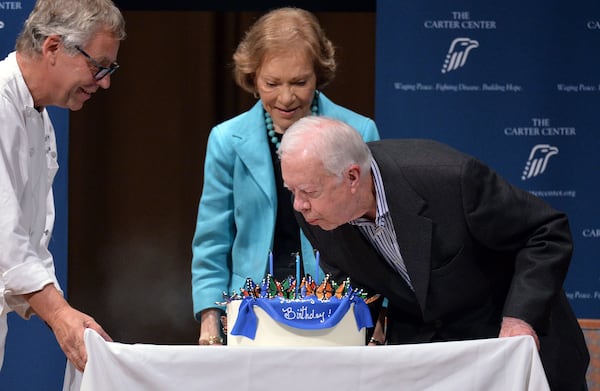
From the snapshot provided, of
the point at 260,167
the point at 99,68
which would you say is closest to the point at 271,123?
the point at 260,167

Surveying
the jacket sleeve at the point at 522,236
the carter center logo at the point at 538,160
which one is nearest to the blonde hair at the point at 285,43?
the jacket sleeve at the point at 522,236

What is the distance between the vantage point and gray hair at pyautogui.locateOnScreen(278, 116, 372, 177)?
2.39 metres

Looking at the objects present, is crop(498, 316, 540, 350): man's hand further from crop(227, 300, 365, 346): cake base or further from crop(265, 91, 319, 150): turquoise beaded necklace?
crop(265, 91, 319, 150): turquoise beaded necklace

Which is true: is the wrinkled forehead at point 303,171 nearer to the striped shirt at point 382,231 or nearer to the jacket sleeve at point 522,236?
the striped shirt at point 382,231

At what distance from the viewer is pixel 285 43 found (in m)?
3.09

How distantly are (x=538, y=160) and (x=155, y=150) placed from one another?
190 centimetres

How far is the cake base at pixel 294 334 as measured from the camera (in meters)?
2.24

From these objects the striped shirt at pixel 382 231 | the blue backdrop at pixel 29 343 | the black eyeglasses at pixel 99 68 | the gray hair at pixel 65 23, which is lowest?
the blue backdrop at pixel 29 343

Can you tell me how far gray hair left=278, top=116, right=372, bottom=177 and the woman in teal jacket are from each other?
62cm

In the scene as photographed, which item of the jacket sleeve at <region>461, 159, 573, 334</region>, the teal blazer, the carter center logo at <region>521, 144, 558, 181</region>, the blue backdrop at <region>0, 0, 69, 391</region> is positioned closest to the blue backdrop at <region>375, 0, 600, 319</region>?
the carter center logo at <region>521, 144, 558, 181</region>

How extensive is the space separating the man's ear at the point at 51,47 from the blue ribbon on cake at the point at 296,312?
77 centimetres

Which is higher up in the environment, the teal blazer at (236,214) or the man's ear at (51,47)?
the man's ear at (51,47)

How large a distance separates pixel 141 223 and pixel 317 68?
8.43 ft

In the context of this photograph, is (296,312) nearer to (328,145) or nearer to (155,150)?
(328,145)
